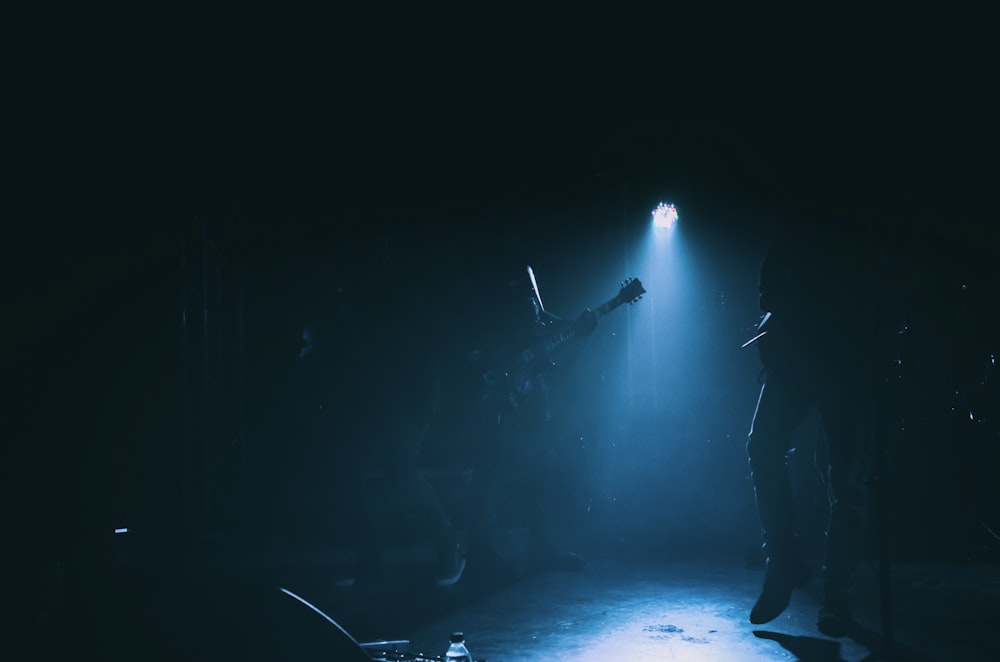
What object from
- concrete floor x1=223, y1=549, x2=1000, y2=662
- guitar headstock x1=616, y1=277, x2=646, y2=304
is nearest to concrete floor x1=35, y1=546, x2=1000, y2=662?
concrete floor x1=223, y1=549, x2=1000, y2=662

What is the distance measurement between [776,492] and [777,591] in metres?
0.45

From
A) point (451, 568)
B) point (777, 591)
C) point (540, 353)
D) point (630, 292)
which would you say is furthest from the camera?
point (630, 292)

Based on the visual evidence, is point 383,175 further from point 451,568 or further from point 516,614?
point 516,614

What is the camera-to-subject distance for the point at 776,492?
144 inches

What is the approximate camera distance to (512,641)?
340cm

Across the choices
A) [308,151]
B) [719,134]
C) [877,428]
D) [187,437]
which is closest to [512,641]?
[877,428]

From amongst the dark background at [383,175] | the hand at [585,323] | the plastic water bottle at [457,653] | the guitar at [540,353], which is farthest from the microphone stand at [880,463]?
the hand at [585,323]

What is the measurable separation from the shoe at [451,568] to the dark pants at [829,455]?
2.08 metres

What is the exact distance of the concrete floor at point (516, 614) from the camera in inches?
76.9

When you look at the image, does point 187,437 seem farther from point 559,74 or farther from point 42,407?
point 559,74

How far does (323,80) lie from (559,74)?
1.77 metres

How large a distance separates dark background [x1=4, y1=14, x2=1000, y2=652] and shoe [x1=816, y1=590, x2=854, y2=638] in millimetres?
1342

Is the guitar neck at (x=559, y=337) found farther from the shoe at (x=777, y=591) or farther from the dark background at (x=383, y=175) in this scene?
the shoe at (x=777, y=591)

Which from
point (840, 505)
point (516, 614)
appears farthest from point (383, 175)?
point (840, 505)
